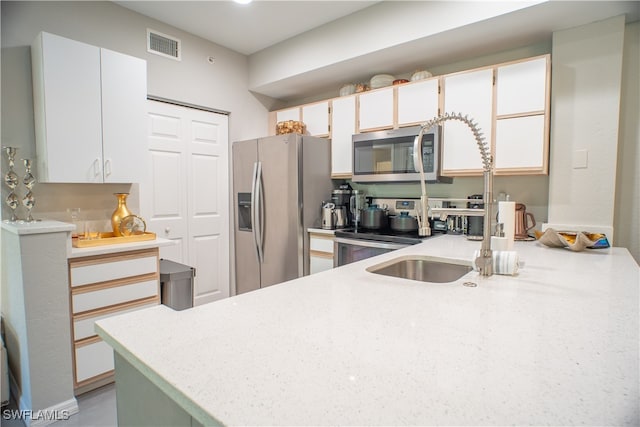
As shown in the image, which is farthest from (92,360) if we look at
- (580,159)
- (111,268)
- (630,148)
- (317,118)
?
(630,148)

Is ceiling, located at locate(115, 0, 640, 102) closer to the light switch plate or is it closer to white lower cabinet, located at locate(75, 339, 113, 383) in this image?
the light switch plate

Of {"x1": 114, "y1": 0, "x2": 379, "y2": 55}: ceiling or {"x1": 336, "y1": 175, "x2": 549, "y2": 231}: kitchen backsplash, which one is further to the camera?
{"x1": 114, "y1": 0, "x2": 379, "y2": 55}: ceiling

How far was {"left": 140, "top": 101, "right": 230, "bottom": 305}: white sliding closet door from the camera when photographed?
3057mm

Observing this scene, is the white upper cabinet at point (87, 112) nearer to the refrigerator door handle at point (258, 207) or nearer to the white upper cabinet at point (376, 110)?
the refrigerator door handle at point (258, 207)

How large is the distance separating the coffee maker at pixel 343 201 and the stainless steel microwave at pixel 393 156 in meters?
0.24

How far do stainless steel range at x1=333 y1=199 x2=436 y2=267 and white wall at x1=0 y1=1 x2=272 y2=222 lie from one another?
5.59 feet

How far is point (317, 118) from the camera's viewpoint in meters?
3.42

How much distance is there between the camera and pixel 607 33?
2.14m

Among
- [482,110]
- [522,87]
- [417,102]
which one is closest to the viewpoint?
[522,87]

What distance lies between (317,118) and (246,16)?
3.55 ft

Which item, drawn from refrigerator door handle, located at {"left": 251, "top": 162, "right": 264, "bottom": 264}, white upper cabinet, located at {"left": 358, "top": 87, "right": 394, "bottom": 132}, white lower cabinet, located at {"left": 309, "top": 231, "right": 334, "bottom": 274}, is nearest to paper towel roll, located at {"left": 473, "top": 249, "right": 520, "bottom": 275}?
white lower cabinet, located at {"left": 309, "top": 231, "right": 334, "bottom": 274}

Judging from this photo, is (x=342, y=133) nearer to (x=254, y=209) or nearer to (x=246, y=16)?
(x=254, y=209)

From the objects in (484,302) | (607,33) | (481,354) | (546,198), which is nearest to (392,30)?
(607,33)

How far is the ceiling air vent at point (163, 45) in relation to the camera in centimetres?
289
